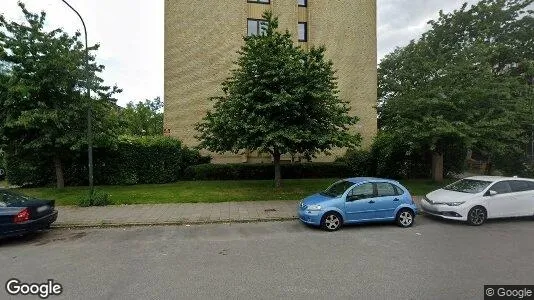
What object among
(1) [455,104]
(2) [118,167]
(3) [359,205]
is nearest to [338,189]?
(3) [359,205]

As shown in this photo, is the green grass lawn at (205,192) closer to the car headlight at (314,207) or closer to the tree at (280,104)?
the tree at (280,104)

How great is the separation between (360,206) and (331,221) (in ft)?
3.03

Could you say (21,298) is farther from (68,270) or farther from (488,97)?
(488,97)

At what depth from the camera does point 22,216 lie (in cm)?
791

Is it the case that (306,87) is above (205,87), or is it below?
below

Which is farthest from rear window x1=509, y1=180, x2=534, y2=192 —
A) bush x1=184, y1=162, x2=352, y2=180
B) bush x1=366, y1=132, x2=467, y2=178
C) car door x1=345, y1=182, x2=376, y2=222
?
bush x1=184, y1=162, x2=352, y2=180

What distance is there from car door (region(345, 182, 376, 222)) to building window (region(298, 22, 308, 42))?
19.0 m

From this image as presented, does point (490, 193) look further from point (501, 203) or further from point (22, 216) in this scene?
point (22, 216)

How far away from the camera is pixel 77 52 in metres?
14.3

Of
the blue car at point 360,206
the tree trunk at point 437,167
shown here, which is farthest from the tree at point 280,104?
the tree trunk at point 437,167

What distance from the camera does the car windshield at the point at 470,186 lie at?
388 inches

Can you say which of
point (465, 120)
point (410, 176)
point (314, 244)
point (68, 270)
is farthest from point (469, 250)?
point (410, 176)

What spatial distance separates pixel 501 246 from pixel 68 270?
8.94 meters

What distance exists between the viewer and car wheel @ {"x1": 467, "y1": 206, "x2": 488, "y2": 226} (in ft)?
30.7
